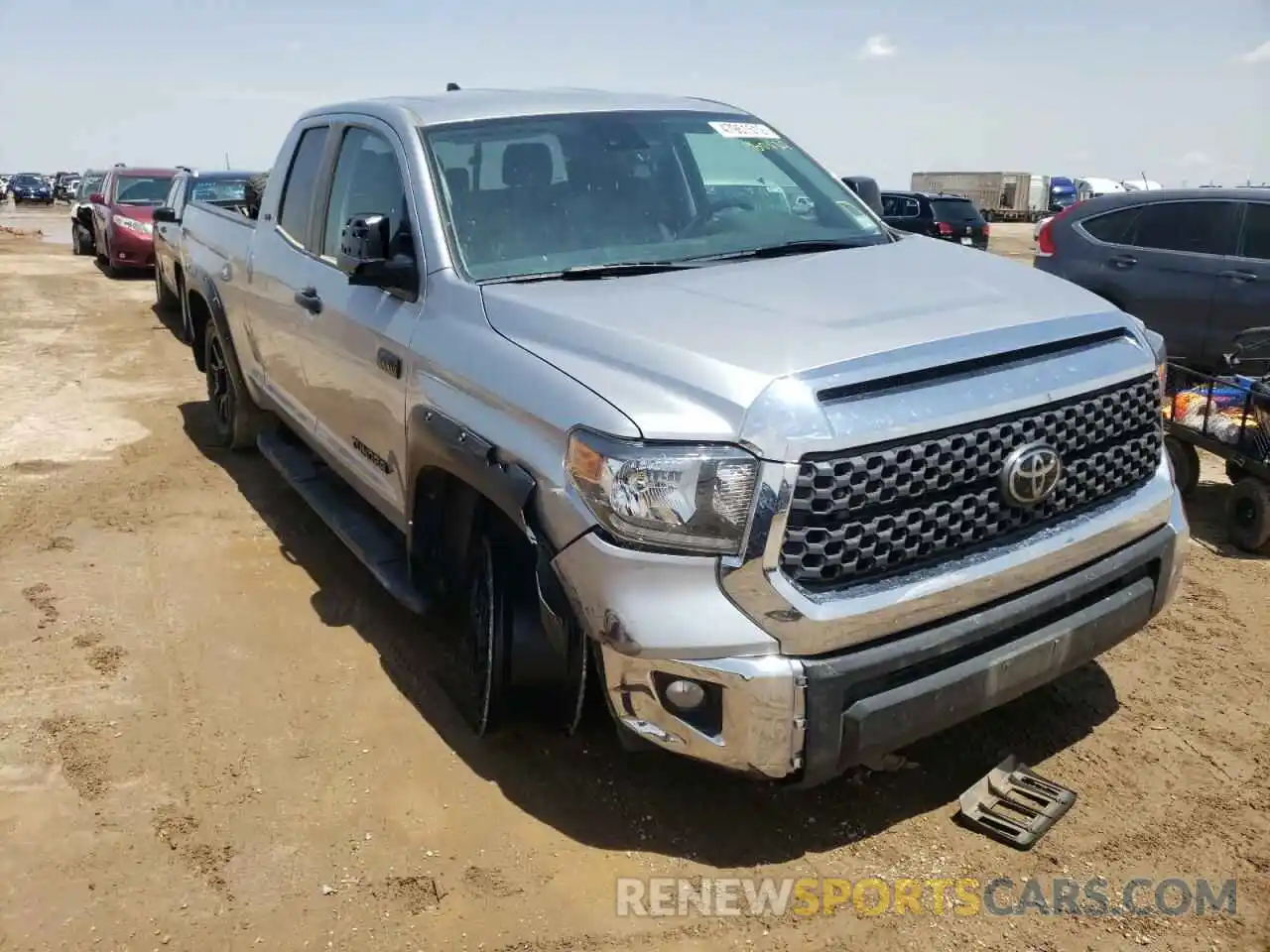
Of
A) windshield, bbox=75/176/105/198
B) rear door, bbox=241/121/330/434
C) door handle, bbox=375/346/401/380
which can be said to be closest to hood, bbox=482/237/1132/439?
door handle, bbox=375/346/401/380

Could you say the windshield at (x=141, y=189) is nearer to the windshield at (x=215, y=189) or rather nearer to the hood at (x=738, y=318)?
the windshield at (x=215, y=189)

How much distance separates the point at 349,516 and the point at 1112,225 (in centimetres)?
670

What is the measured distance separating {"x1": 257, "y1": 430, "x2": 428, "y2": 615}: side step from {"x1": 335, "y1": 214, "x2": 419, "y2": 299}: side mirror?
1.01 metres

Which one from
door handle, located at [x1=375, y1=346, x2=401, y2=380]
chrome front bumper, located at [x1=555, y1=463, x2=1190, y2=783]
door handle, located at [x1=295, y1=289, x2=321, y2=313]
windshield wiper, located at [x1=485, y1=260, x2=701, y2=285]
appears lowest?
chrome front bumper, located at [x1=555, y1=463, x2=1190, y2=783]

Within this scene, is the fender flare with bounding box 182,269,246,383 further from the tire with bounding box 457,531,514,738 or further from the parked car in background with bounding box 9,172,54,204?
the parked car in background with bounding box 9,172,54,204

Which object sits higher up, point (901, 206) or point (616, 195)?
point (616, 195)

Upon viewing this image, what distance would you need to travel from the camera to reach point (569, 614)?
2.81m

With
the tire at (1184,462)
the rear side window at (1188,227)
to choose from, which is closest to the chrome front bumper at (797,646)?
the tire at (1184,462)

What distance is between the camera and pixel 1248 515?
209 inches

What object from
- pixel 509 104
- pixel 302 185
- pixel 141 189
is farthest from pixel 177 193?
pixel 509 104

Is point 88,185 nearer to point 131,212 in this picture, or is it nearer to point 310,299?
point 131,212

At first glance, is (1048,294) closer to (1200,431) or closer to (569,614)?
(569,614)

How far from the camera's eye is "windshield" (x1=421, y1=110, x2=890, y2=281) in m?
3.62

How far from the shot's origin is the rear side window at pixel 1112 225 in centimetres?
845
